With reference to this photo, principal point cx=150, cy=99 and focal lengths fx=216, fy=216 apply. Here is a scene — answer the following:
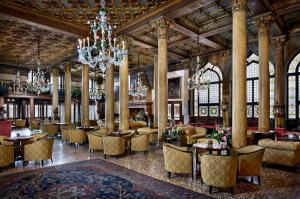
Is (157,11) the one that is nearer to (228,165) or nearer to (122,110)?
(122,110)

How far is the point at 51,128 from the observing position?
12.2m

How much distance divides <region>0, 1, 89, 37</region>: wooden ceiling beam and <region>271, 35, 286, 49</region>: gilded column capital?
9.08 metres

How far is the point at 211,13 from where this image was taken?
29.1 ft

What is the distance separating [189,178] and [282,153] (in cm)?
263

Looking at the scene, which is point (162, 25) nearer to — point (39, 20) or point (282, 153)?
point (39, 20)

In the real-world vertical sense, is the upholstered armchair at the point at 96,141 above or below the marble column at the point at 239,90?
below

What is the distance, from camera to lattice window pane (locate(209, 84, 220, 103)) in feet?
48.5

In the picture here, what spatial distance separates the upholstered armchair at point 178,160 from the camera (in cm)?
478

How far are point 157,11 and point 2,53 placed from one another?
11404 mm

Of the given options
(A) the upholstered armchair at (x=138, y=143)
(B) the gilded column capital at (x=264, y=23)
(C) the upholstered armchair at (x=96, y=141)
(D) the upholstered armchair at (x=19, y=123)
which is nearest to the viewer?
(A) the upholstered armchair at (x=138, y=143)

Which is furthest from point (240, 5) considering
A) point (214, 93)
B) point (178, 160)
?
point (214, 93)

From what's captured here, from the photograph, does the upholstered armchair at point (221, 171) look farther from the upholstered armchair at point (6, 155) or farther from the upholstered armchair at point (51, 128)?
the upholstered armchair at point (51, 128)

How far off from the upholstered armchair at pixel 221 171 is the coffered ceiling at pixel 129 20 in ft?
16.8

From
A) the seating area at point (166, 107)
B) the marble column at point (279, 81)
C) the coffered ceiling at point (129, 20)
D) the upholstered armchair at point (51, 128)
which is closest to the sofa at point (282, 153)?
the seating area at point (166, 107)
